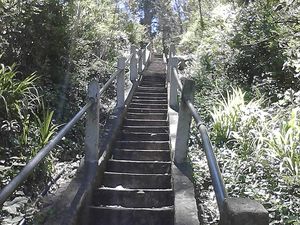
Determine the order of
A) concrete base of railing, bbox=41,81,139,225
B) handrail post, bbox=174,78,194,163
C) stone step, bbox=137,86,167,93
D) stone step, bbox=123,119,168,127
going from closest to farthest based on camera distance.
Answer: concrete base of railing, bbox=41,81,139,225 < handrail post, bbox=174,78,194,163 < stone step, bbox=123,119,168,127 < stone step, bbox=137,86,167,93

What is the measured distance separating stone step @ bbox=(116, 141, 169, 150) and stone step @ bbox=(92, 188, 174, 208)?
1699 mm

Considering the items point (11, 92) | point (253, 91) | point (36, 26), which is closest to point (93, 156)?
point (11, 92)

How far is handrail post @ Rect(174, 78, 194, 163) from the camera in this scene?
4.38m

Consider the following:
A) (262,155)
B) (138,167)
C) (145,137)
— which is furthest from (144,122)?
(262,155)

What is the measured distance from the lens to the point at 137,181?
4.93m

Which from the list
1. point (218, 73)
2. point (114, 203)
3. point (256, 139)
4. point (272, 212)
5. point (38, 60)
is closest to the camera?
point (272, 212)

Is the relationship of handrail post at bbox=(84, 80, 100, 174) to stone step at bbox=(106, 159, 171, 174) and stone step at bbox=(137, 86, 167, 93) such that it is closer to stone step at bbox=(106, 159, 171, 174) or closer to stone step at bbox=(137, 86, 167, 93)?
stone step at bbox=(106, 159, 171, 174)

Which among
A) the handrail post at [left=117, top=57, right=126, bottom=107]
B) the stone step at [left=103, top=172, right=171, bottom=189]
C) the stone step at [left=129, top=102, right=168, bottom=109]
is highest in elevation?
the handrail post at [left=117, top=57, right=126, bottom=107]

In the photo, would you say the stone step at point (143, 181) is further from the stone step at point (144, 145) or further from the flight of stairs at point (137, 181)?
the stone step at point (144, 145)

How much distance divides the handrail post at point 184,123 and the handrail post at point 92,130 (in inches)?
40.6

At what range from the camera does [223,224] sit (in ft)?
6.30

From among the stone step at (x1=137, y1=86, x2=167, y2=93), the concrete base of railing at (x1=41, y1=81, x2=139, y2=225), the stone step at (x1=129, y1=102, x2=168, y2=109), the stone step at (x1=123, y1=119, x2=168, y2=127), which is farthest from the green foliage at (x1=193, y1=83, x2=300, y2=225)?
the stone step at (x1=137, y1=86, x2=167, y2=93)

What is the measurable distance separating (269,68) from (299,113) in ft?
10.6

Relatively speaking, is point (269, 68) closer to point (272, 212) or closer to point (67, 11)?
point (67, 11)
